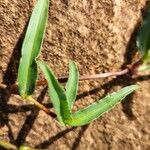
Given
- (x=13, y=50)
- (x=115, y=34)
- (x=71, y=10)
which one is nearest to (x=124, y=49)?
(x=115, y=34)

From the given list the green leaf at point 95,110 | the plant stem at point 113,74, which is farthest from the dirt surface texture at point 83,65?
the green leaf at point 95,110

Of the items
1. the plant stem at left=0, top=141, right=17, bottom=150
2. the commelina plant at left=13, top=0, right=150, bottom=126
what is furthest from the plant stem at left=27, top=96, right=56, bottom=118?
the plant stem at left=0, top=141, right=17, bottom=150

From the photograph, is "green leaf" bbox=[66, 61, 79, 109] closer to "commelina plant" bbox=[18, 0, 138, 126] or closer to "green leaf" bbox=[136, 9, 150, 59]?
"commelina plant" bbox=[18, 0, 138, 126]

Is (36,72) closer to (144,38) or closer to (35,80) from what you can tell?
(35,80)

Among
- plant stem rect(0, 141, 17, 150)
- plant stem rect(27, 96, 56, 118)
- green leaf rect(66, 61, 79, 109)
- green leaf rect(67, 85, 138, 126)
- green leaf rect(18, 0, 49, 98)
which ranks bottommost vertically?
plant stem rect(0, 141, 17, 150)

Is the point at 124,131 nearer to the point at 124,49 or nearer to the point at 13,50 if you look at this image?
the point at 124,49

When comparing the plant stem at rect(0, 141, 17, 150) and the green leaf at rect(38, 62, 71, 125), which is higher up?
the green leaf at rect(38, 62, 71, 125)

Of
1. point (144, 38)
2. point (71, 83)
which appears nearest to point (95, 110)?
point (71, 83)
